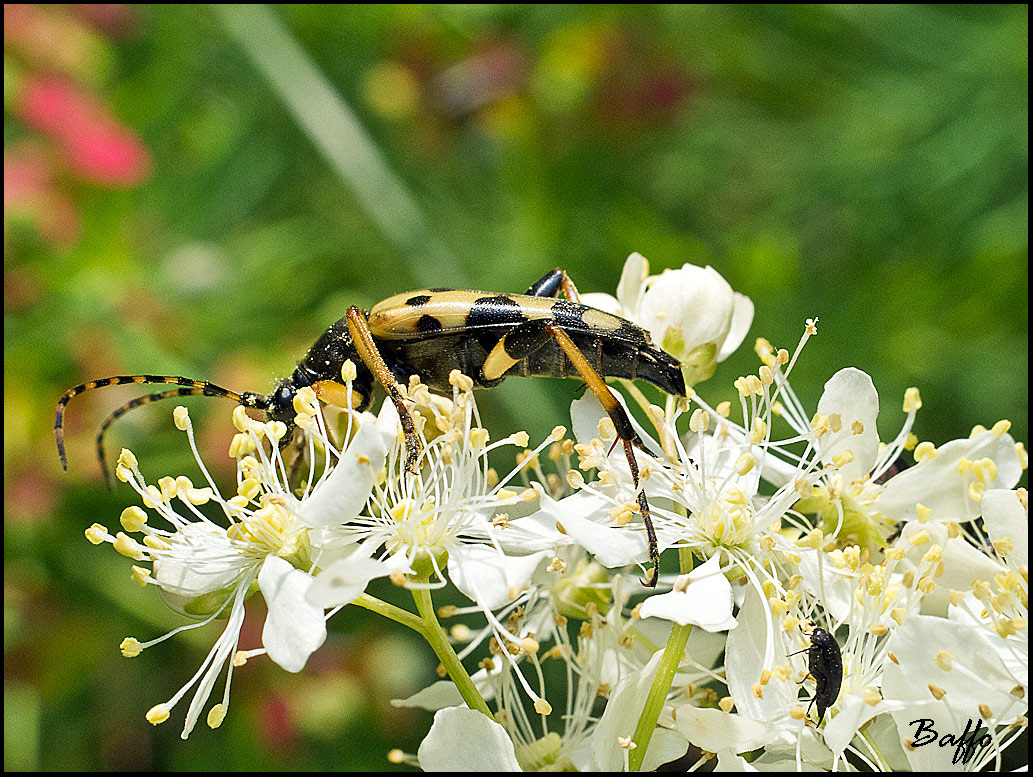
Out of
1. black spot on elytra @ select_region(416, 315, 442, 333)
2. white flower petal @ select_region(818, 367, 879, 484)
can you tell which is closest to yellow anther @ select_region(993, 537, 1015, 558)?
white flower petal @ select_region(818, 367, 879, 484)

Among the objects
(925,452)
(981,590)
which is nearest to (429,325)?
(925,452)

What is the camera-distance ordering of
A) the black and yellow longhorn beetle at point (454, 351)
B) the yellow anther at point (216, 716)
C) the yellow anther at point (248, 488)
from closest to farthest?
the yellow anther at point (216, 716), the yellow anther at point (248, 488), the black and yellow longhorn beetle at point (454, 351)

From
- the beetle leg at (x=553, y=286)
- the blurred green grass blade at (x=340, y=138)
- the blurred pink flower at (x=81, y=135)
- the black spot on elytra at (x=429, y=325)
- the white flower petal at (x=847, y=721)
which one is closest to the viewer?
the white flower petal at (x=847, y=721)

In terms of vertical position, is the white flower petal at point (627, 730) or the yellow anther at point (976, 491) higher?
the yellow anther at point (976, 491)

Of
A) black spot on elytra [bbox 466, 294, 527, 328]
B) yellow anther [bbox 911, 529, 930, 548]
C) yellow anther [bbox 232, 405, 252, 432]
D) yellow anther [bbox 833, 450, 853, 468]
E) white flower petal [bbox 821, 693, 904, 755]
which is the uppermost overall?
black spot on elytra [bbox 466, 294, 527, 328]

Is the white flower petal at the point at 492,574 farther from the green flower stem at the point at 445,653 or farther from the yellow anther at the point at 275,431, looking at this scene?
the yellow anther at the point at 275,431

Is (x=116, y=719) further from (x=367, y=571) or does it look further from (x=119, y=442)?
(x=367, y=571)

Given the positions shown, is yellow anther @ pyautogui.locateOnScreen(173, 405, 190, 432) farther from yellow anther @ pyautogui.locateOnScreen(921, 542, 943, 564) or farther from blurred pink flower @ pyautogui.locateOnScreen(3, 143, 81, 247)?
blurred pink flower @ pyautogui.locateOnScreen(3, 143, 81, 247)

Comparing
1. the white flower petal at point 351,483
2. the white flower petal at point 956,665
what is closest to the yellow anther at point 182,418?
the white flower petal at point 351,483
